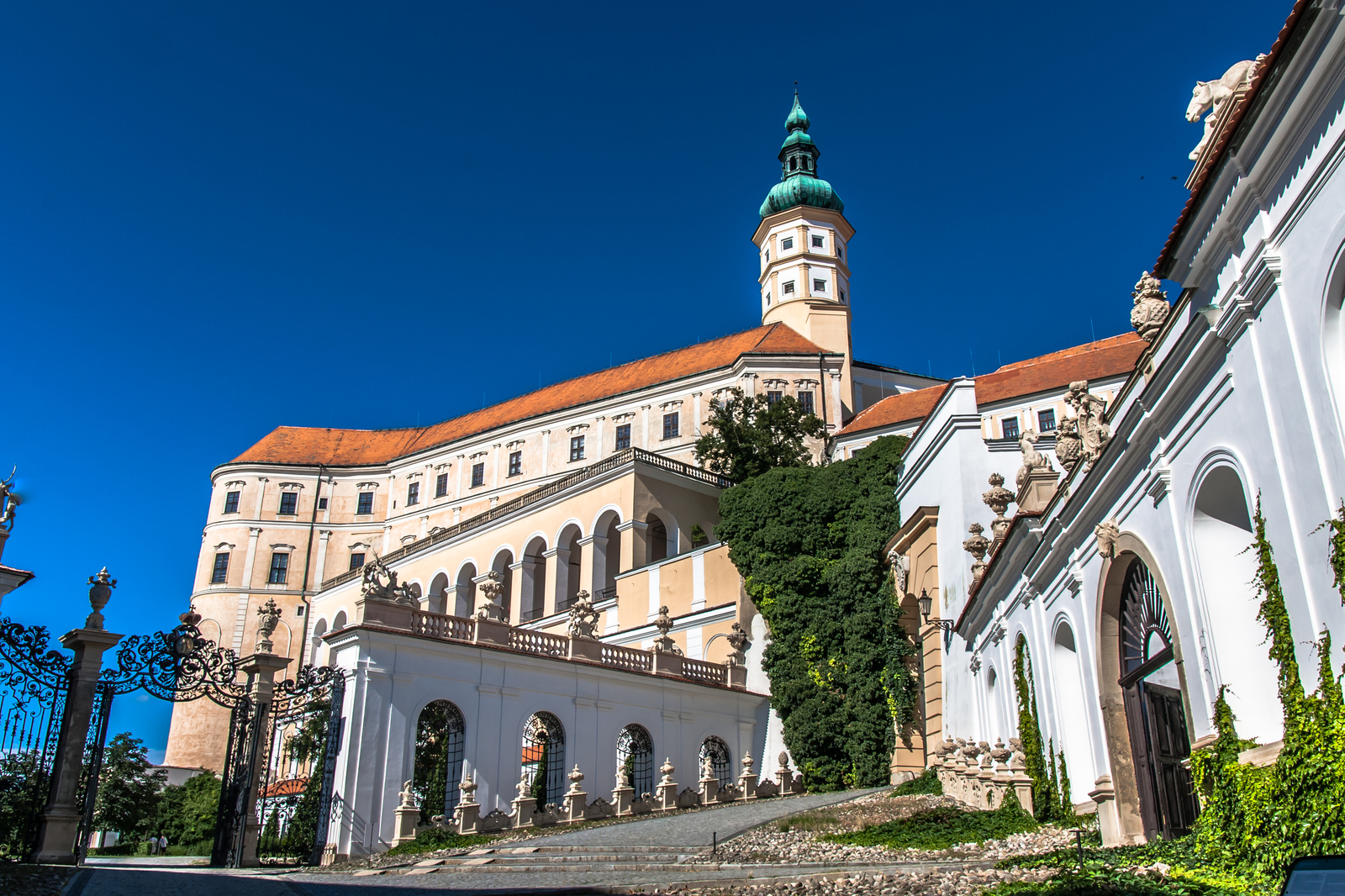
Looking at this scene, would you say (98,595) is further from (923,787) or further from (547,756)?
(923,787)

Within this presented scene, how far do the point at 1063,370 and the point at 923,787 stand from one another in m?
A: 28.0

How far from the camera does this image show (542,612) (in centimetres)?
4709

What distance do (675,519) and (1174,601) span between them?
110 ft

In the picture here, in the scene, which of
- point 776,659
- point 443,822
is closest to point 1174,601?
point 443,822

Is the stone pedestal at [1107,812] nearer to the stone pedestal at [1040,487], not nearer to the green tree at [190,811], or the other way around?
the stone pedestal at [1040,487]

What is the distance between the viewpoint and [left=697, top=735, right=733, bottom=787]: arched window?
28.7 metres

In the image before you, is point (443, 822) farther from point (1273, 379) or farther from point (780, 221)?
point (780, 221)

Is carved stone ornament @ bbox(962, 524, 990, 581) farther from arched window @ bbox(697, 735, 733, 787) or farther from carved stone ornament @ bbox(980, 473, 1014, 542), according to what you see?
arched window @ bbox(697, 735, 733, 787)

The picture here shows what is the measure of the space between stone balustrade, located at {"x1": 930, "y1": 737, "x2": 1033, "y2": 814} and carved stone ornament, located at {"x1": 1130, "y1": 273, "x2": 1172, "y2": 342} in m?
7.78

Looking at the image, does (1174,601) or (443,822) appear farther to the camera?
(443,822)

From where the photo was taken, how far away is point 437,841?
2033cm

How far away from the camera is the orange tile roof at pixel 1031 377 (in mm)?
41688

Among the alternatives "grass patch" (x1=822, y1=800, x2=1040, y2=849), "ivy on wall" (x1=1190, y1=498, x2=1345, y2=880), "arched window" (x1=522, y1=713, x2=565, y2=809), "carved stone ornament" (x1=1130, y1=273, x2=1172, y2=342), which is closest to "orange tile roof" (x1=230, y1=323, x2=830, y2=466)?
"arched window" (x1=522, y1=713, x2=565, y2=809)

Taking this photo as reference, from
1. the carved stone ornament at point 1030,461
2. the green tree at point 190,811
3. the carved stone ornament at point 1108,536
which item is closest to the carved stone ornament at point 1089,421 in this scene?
the carved stone ornament at point 1108,536
